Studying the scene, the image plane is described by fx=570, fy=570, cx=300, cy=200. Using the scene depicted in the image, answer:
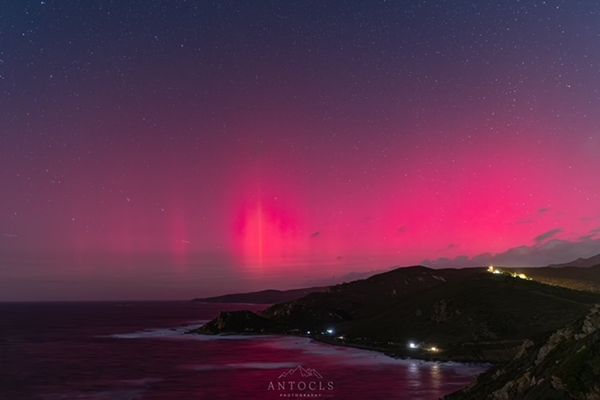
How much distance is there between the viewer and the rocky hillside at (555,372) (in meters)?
63.2

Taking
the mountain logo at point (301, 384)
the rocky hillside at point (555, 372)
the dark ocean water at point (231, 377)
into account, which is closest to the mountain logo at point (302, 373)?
the mountain logo at point (301, 384)

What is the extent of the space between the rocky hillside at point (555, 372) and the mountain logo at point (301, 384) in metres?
32.8

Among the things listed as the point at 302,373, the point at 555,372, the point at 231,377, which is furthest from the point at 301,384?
the point at 555,372

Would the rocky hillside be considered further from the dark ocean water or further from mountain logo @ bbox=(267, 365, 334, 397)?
mountain logo @ bbox=(267, 365, 334, 397)

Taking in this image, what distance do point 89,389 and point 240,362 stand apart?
53591mm

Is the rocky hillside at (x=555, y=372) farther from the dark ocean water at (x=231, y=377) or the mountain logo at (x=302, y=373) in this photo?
the mountain logo at (x=302, y=373)

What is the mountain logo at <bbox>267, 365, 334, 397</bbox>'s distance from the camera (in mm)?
123188

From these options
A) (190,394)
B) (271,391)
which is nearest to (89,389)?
(190,394)

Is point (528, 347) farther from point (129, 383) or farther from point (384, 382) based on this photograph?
point (129, 383)

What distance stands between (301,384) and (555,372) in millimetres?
77753

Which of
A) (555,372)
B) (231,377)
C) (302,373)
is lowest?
(302,373)

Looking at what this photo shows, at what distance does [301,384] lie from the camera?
445 feet

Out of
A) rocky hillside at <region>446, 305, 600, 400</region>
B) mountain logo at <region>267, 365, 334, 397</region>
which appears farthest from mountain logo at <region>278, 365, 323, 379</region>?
rocky hillside at <region>446, 305, 600, 400</region>

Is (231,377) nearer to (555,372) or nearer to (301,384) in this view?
(301,384)
